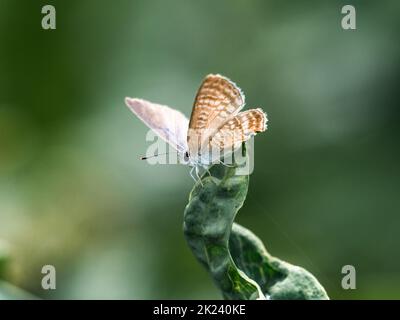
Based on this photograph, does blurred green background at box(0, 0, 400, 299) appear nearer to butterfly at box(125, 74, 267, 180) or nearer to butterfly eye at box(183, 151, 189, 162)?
butterfly eye at box(183, 151, 189, 162)

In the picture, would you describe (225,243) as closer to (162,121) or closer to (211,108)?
(211,108)

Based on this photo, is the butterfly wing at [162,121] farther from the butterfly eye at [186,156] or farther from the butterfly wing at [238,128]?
the butterfly wing at [238,128]

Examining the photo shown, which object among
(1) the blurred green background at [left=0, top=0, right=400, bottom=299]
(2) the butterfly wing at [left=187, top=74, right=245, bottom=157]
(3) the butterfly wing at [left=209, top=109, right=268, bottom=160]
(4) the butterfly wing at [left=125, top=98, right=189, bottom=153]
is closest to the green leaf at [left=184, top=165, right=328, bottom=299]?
(3) the butterfly wing at [left=209, top=109, right=268, bottom=160]

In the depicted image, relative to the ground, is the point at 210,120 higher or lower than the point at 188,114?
lower

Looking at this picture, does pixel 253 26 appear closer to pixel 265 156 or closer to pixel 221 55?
pixel 221 55

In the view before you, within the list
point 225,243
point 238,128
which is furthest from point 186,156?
point 225,243

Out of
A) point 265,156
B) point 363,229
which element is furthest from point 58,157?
point 363,229

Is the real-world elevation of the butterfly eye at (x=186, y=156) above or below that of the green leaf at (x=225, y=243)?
above

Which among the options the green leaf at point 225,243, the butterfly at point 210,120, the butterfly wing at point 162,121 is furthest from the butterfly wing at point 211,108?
the green leaf at point 225,243
